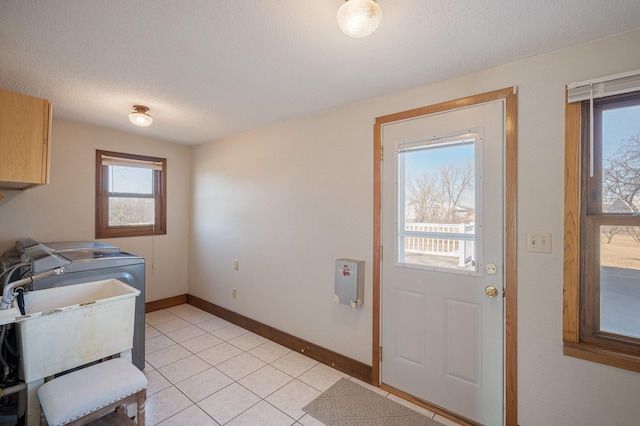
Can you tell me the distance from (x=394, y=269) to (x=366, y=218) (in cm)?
48

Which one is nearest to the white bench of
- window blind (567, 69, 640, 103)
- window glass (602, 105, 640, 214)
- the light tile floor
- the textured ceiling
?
the light tile floor

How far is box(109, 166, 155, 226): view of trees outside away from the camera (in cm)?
360

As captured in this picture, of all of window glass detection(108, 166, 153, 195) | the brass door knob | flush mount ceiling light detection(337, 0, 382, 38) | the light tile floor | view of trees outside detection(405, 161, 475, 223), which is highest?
flush mount ceiling light detection(337, 0, 382, 38)

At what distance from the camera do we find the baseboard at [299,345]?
2.41 m

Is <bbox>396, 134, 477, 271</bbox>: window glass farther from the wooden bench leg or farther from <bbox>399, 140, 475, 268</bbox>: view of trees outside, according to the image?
the wooden bench leg

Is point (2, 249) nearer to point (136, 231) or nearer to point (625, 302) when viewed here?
point (136, 231)

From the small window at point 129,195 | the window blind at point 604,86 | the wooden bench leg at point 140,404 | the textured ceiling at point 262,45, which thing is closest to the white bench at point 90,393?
the wooden bench leg at point 140,404

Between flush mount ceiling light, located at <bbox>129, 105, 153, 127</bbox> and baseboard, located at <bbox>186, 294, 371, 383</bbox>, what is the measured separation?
7.81 ft

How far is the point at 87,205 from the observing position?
133 inches

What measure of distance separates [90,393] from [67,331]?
335 mm

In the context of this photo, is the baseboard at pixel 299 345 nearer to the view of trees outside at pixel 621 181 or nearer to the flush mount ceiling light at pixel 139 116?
the view of trees outside at pixel 621 181

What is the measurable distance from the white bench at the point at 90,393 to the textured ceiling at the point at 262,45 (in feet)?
6.01

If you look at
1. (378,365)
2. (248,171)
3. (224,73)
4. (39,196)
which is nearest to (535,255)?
(378,365)

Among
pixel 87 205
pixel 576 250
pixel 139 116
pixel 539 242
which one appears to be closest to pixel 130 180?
pixel 87 205
